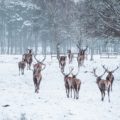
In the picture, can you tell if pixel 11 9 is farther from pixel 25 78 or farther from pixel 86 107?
pixel 86 107

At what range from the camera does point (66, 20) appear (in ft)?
157

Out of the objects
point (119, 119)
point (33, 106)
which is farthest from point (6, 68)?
point (119, 119)

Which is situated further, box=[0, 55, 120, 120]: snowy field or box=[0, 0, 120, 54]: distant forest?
box=[0, 0, 120, 54]: distant forest

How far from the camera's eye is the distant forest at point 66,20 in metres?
26.2

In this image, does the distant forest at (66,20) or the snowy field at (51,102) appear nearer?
the snowy field at (51,102)

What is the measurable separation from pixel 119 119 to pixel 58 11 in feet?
112

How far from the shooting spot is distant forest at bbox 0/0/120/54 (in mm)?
26156

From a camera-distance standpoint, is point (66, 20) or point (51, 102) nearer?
point (51, 102)

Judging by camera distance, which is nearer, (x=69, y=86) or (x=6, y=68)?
→ (x=69, y=86)

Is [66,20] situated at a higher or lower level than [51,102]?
higher

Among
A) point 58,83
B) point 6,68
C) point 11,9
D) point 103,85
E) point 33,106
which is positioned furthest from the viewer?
point 11,9

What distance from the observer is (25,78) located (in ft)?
82.8

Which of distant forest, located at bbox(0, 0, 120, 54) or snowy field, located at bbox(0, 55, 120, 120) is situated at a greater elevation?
distant forest, located at bbox(0, 0, 120, 54)

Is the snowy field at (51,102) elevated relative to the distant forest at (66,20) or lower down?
lower down
